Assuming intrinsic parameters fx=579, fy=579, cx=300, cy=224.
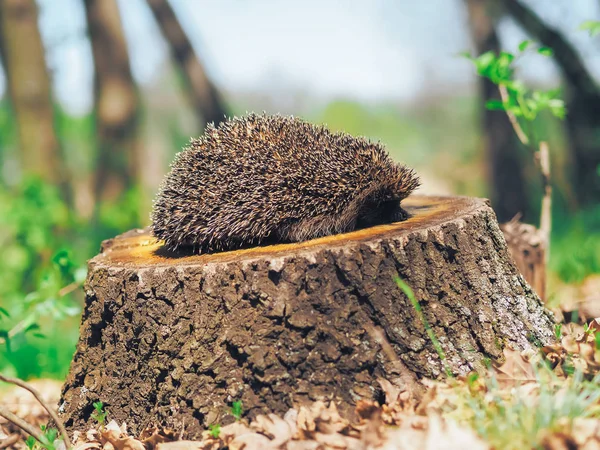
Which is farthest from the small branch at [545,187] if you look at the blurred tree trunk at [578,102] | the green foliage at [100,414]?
the blurred tree trunk at [578,102]

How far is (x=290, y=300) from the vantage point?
12.2ft

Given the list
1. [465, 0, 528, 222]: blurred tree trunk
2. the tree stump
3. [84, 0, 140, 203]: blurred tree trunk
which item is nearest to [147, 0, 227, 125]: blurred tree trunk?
[84, 0, 140, 203]: blurred tree trunk

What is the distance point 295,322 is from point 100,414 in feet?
5.46

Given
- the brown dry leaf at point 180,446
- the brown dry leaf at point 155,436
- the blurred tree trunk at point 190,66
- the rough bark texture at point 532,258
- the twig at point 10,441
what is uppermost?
the blurred tree trunk at point 190,66

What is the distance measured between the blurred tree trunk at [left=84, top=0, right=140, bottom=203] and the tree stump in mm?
8552

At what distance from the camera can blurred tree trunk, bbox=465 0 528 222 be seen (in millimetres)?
11859

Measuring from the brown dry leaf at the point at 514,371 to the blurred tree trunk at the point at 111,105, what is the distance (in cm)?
1006

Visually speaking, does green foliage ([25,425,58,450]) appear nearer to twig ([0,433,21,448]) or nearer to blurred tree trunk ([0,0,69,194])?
twig ([0,433,21,448])

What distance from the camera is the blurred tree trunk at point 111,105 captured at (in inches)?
487

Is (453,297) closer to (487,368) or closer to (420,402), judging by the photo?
(487,368)

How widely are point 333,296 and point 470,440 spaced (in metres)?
1.43

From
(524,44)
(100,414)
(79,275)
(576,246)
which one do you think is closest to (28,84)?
(79,275)

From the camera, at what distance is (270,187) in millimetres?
4359

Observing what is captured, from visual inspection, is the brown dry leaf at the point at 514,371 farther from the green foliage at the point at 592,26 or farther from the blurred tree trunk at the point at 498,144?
the blurred tree trunk at the point at 498,144
